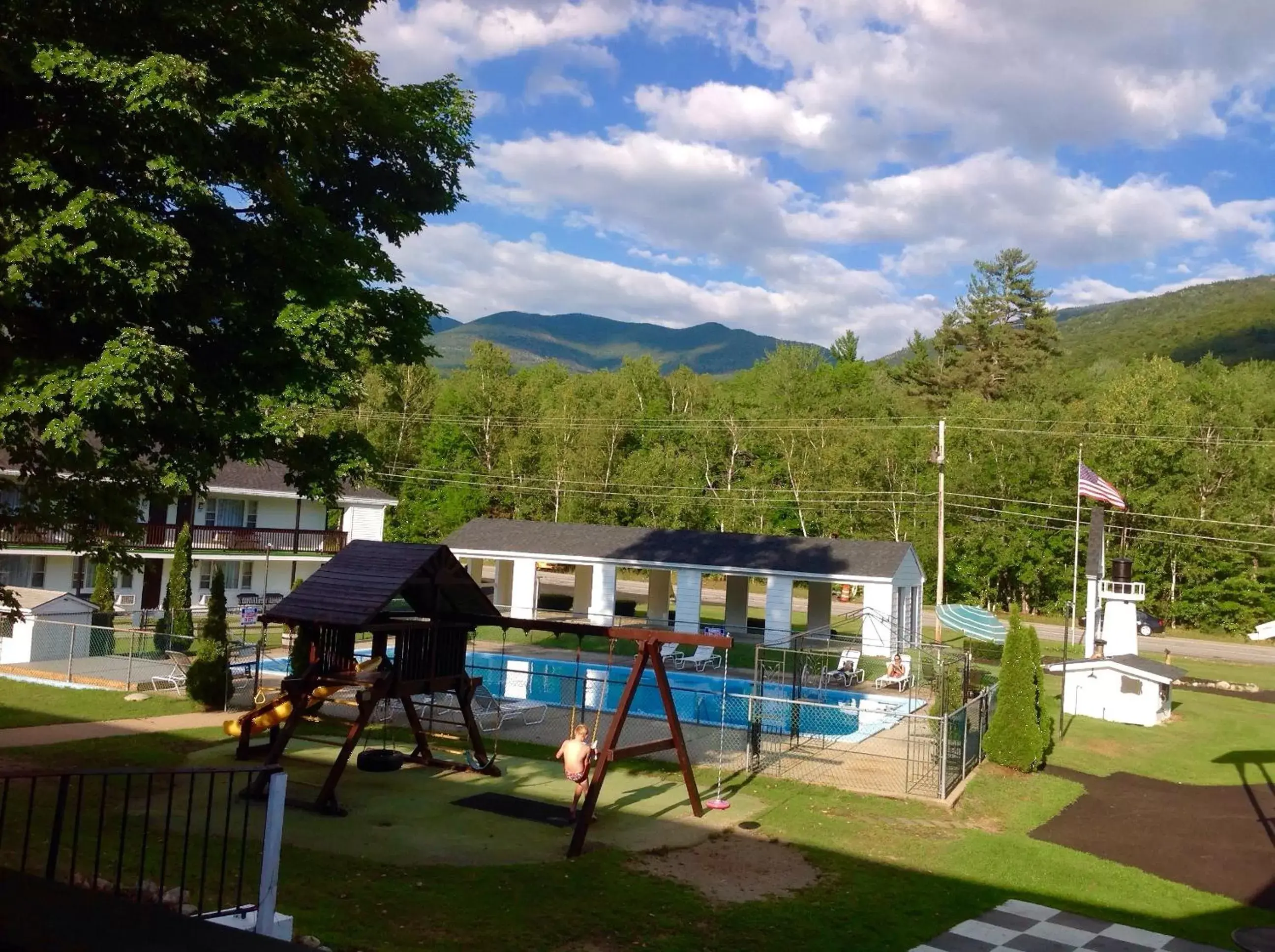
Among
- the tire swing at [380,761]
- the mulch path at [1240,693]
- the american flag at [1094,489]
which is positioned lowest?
the mulch path at [1240,693]

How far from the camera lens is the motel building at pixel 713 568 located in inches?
1340

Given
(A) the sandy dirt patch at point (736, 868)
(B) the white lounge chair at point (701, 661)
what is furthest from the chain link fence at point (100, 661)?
(B) the white lounge chair at point (701, 661)

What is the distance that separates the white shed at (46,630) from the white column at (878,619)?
23.6m

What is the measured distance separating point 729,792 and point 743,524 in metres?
44.7

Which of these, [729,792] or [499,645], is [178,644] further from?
[729,792]

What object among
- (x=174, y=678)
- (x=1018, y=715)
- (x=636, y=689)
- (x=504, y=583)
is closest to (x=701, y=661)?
(x=504, y=583)

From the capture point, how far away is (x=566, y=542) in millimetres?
39156

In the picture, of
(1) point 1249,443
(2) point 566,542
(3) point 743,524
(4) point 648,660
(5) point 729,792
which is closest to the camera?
(4) point 648,660

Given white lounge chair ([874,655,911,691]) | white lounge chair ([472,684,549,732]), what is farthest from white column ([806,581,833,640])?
white lounge chair ([472,684,549,732])

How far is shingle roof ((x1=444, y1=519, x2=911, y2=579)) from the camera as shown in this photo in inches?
1366

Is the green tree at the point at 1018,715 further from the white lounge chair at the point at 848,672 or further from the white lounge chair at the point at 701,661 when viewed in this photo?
the white lounge chair at the point at 701,661

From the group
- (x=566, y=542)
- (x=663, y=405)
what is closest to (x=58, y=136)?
(x=566, y=542)

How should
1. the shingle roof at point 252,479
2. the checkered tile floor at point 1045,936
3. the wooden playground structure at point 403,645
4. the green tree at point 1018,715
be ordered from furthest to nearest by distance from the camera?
the shingle roof at point 252,479, the green tree at point 1018,715, the wooden playground structure at point 403,645, the checkered tile floor at point 1045,936

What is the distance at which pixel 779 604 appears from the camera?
34.7 m
